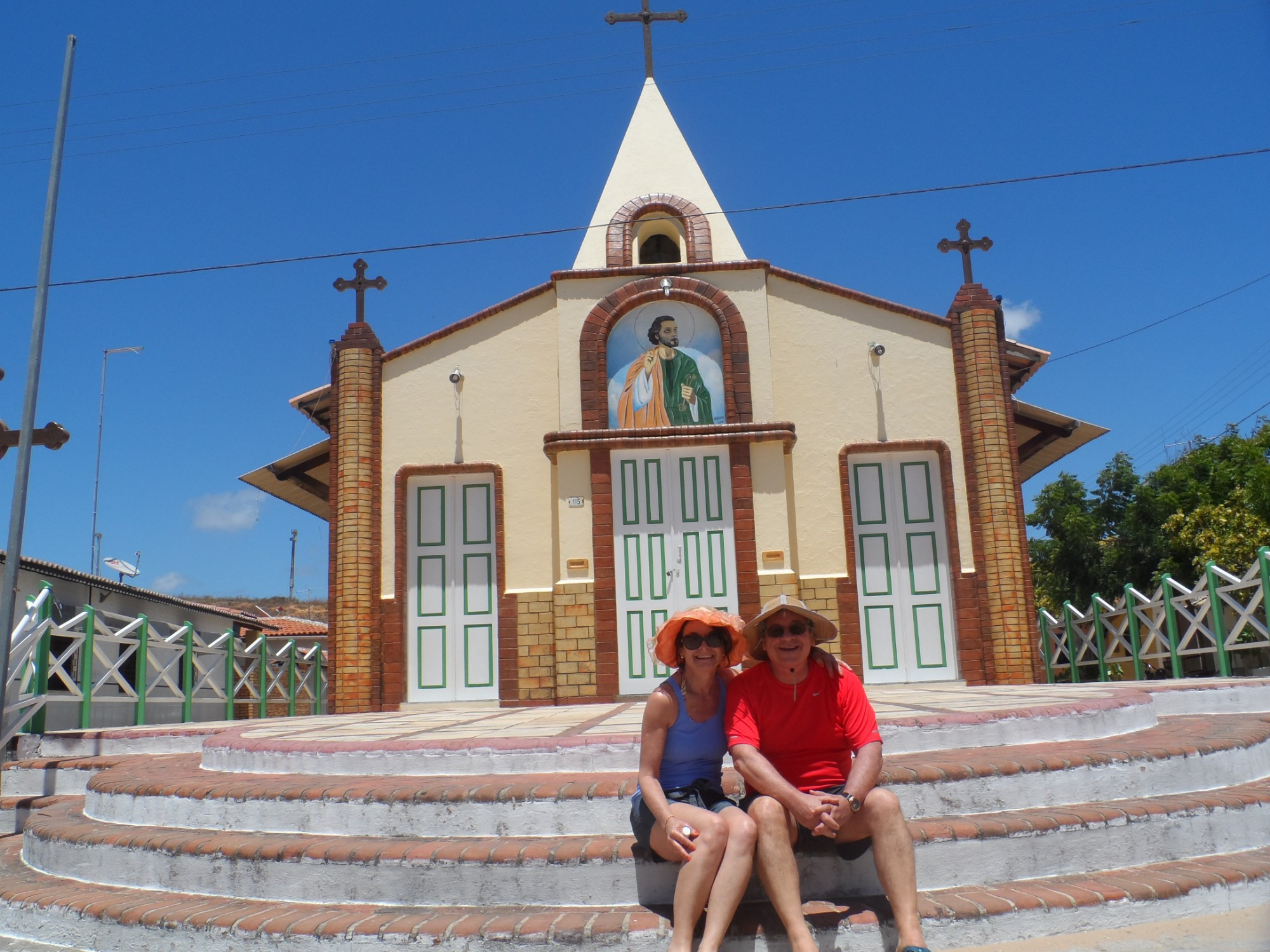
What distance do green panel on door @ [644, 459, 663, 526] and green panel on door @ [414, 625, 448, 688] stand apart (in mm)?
2879

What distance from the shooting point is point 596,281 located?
43.1ft

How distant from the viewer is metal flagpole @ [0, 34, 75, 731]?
6570mm

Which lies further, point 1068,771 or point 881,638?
point 881,638

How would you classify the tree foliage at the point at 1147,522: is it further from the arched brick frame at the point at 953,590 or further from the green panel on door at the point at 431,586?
the green panel on door at the point at 431,586

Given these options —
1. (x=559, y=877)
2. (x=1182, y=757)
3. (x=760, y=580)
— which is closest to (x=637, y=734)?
(x=559, y=877)

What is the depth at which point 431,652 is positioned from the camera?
12469mm

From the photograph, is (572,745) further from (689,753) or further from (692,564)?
(692,564)

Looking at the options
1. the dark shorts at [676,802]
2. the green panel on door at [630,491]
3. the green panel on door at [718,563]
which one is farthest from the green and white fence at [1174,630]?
the dark shorts at [676,802]

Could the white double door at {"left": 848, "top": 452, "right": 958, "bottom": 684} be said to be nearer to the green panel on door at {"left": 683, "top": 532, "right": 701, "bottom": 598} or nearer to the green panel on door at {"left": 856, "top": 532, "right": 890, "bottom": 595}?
the green panel on door at {"left": 856, "top": 532, "right": 890, "bottom": 595}

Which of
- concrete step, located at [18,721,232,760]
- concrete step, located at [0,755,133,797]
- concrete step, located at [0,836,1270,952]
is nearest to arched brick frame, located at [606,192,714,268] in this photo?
concrete step, located at [18,721,232,760]

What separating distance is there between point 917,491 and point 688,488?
9.32ft

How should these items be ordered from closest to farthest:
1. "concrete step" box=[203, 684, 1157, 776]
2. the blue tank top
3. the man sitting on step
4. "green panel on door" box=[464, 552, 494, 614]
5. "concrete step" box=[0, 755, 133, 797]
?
the man sitting on step
the blue tank top
"concrete step" box=[203, 684, 1157, 776]
"concrete step" box=[0, 755, 133, 797]
"green panel on door" box=[464, 552, 494, 614]

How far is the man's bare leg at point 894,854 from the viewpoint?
3.82m

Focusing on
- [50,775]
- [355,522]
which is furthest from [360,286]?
[50,775]
